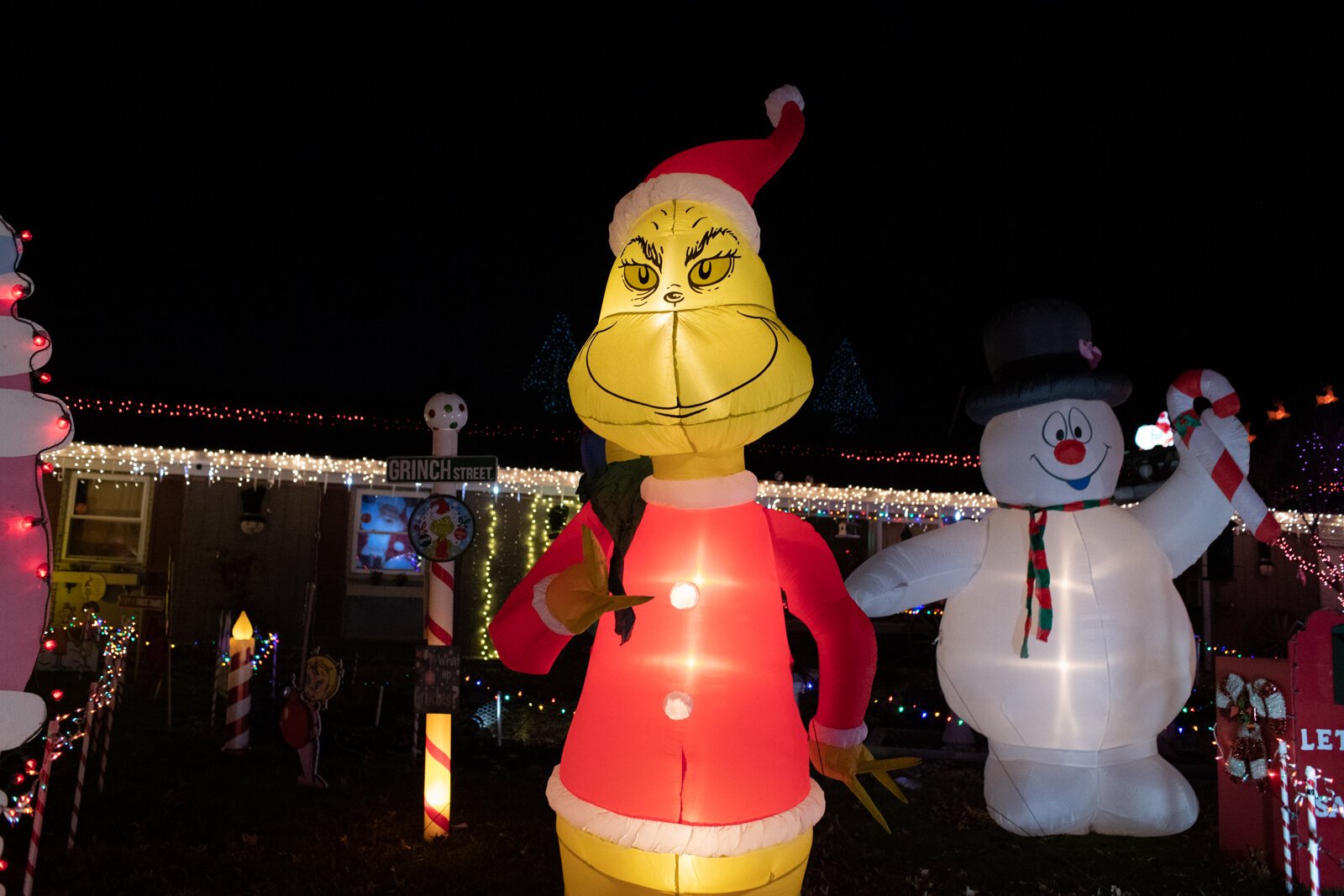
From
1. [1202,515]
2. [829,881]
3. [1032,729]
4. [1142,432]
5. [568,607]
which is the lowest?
[829,881]

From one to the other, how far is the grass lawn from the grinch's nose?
218cm

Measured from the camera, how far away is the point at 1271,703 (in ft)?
15.5

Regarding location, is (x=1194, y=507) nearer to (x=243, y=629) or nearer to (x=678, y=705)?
(x=678, y=705)

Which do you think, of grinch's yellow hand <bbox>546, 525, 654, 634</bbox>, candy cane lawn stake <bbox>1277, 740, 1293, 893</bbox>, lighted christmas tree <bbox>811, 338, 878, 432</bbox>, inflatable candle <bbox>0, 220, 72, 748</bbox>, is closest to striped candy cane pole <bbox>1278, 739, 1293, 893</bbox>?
candy cane lawn stake <bbox>1277, 740, 1293, 893</bbox>

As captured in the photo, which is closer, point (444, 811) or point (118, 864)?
point (118, 864)

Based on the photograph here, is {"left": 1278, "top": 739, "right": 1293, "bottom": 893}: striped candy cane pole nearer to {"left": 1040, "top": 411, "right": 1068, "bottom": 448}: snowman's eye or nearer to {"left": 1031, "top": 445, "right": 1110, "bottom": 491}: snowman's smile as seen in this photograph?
{"left": 1031, "top": 445, "right": 1110, "bottom": 491}: snowman's smile

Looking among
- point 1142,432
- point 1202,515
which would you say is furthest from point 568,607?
point 1142,432

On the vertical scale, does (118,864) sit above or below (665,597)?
below

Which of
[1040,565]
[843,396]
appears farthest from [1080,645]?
[843,396]

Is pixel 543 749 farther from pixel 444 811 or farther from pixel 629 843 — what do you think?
pixel 629 843

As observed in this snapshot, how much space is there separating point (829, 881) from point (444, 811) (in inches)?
84.2

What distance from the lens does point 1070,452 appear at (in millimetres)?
5211

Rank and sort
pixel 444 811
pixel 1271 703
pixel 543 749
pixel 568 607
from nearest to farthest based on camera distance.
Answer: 1. pixel 568 607
2. pixel 1271 703
3. pixel 444 811
4. pixel 543 749

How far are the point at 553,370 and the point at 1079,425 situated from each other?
9.84m
